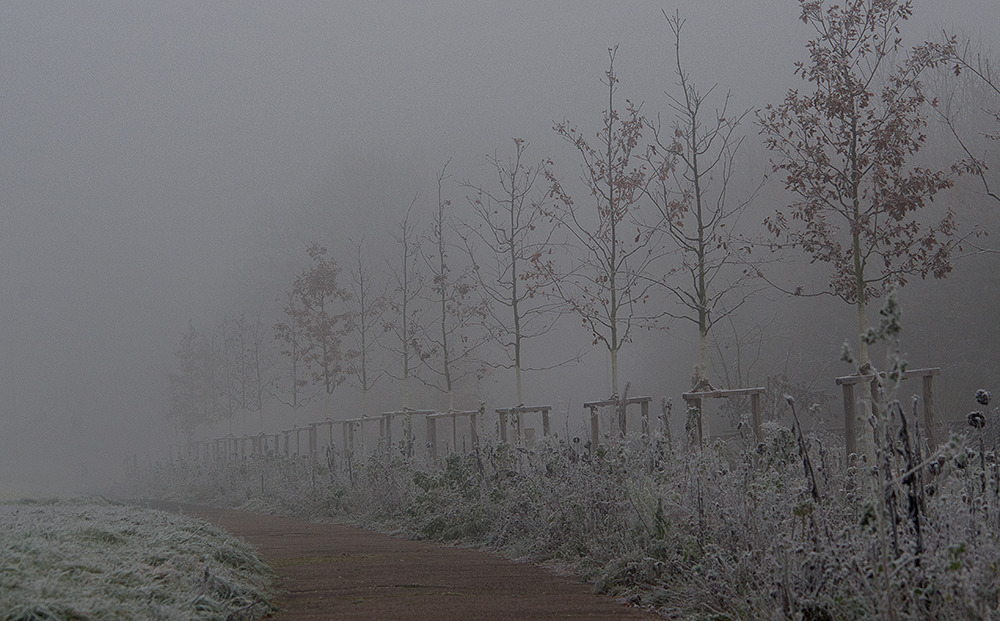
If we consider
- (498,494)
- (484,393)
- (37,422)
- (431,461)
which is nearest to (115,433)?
(37,422)

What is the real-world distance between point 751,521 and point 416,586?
7.21 feet

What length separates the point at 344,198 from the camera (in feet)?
116

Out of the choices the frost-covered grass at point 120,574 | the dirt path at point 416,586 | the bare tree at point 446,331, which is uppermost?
the bare tree at point 446,331

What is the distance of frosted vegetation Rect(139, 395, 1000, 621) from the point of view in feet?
10.3

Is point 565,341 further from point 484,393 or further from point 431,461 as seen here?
point 431,461

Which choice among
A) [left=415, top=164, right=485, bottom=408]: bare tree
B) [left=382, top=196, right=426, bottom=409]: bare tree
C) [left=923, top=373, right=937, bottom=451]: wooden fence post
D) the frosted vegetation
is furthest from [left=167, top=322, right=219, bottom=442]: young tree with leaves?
[left=923, top=373, right=937, bottom=451]: wooden fence post

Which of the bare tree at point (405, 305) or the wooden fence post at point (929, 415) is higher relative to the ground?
the bare tree at point (405, 305)

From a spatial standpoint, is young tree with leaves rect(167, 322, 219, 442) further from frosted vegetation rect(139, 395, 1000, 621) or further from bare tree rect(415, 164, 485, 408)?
frosted vegetation rect(139, 395, 1000, 621)

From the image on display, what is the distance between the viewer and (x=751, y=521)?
4496mm

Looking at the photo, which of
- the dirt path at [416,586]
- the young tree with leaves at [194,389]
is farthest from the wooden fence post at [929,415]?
the young tree with leaves at [194,389]

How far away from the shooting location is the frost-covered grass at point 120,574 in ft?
11.4

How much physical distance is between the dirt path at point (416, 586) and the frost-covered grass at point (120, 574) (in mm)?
361

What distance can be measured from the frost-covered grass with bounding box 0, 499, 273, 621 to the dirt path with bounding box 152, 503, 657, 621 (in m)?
0.36

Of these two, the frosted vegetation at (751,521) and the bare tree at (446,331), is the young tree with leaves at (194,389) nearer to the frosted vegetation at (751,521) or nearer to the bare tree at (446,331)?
the bare tree at (446,331)
